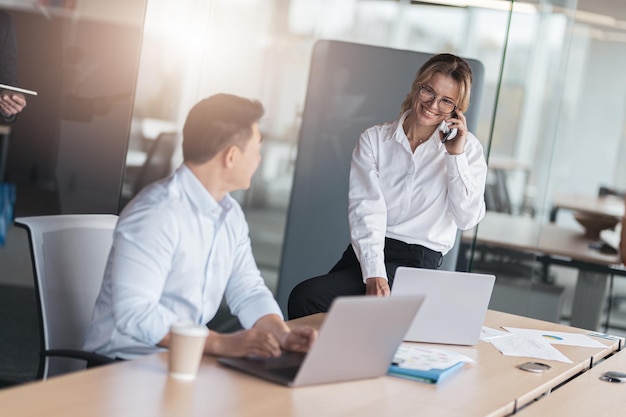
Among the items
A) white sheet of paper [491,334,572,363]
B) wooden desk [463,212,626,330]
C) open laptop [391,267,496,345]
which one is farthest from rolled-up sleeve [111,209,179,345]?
wooden desk [463,212,626,330]

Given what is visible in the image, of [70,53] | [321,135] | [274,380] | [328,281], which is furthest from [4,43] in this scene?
[274,380]

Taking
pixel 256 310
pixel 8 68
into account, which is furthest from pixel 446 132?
pixel 8 68

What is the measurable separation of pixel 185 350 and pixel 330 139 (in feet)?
10.3

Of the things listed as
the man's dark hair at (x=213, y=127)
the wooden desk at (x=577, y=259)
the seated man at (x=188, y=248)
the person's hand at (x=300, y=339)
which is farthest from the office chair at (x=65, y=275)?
the wooden desk at (x=577, y=259)

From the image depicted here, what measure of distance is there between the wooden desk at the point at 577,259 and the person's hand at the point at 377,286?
2.25 meters

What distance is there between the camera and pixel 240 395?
190 cm

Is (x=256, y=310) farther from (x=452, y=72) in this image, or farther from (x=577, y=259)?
(x=577, y=259)

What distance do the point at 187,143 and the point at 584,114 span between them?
21.0 ft

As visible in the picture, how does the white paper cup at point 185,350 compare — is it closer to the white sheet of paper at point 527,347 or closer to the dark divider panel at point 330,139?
the white sheet of paper at point 527,347

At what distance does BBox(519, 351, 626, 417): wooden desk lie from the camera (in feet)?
7.02

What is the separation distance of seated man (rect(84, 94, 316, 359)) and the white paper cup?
24 cm

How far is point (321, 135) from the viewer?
497cm

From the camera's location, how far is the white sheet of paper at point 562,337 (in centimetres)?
301

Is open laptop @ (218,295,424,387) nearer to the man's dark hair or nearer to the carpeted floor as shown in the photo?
A: the man's dark hair
